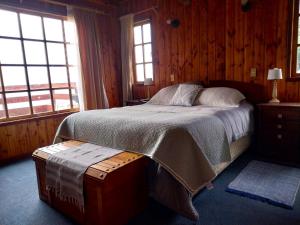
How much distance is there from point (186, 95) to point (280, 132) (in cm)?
126

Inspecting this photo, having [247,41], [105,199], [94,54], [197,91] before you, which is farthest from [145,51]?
[105,199]

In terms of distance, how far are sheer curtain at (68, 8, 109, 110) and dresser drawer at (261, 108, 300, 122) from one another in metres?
2.70

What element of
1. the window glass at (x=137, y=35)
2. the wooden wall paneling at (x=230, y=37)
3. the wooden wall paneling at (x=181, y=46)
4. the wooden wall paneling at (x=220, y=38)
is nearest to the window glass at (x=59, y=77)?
the window glass at (x=137, y=35)

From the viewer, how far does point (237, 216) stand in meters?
1.69

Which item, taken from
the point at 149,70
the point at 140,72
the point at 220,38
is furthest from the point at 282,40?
the point at 140,72

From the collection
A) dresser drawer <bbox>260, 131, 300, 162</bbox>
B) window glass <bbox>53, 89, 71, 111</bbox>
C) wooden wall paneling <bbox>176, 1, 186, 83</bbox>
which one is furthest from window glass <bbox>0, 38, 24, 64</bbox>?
→ dresser drawer <bbox>260, 131, 300, 162</bbox>

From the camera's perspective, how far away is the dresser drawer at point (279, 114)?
2.53 meters

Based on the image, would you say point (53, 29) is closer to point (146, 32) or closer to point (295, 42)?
point (146, 32)

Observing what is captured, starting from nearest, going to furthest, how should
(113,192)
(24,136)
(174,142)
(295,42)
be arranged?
(113,192), (174,142), (295,42), (24,136)

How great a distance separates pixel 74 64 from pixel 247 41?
9.11ft

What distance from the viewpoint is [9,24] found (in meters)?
3.20

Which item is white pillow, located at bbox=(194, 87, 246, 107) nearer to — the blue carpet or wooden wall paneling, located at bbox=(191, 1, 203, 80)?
wooden wall paneling, located at bbox=(191, 1, 203, 80)

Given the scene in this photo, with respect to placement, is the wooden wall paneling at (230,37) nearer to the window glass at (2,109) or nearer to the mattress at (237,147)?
the mattress at (237,147)

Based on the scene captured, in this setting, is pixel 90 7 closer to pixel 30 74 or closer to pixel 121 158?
pixel 30 74
